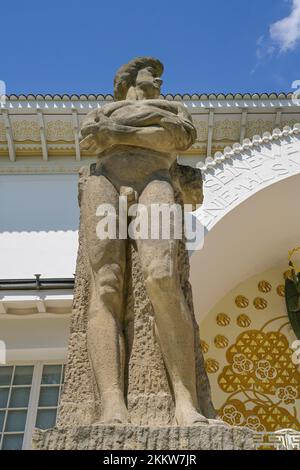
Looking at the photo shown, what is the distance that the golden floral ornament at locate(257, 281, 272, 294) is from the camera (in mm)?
7761

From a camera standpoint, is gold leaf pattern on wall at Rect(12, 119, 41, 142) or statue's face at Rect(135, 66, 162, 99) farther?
gold leaf pattern on wall at Rect(12, 119, 41, 142)

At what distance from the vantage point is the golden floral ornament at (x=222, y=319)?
24.3 feet

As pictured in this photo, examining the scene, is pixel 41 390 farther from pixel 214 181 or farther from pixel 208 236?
pixel 214 181

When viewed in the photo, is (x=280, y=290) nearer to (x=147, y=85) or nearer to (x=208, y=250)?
(x=208, y=250)

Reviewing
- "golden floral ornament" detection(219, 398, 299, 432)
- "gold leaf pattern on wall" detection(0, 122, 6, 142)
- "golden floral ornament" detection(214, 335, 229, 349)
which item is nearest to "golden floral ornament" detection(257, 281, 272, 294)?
"golden floral ornament" detection(214, 335, 229, 349)

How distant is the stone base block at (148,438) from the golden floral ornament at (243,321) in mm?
5513


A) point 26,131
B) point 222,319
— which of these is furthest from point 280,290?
point 26,131

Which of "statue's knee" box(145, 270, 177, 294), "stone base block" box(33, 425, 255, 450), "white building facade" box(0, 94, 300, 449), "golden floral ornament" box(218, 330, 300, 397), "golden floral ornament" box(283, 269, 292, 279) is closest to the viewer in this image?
"stone base block" box(33, 425, 255, 450)

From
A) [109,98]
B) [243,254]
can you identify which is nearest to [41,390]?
[243,254]

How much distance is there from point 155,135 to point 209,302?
5078mm

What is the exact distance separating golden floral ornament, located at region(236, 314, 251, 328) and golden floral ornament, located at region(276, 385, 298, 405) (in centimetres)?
89

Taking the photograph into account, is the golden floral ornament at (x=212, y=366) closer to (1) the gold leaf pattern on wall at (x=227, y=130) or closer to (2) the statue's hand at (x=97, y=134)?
(1) the gold leaf pattern on wall at (x=227, y=130)

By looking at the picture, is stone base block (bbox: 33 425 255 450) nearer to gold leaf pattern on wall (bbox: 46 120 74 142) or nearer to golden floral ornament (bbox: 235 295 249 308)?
golden floral ornament (bbox: 235 295 249 308)

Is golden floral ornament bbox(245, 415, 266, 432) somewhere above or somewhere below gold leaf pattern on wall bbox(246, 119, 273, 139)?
below
